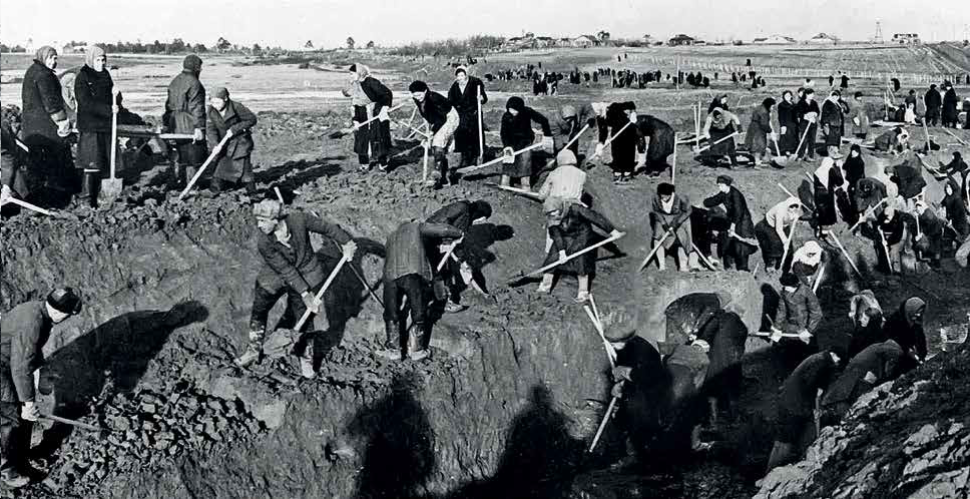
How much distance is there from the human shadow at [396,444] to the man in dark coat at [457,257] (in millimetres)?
1442

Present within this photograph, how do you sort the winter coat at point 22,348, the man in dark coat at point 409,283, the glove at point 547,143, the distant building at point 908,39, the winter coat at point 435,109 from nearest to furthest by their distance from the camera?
the winter coat at point 22,348 → the man in dark coat at point 409,283 → the winter coat at point 435,109 → the glove at point 547,143 → the distant building at point 908,39

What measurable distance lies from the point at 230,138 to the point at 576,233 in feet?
13.7

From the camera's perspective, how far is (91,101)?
403 inches

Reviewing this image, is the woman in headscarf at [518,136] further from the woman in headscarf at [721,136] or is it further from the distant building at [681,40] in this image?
the distant building at [681,40]

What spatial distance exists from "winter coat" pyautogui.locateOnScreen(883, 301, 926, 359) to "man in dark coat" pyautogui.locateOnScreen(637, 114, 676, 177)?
5.91 m

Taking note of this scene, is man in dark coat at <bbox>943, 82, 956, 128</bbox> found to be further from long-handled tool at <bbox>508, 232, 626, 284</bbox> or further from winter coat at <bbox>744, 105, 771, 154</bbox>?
long-handled tool at <bbox>508, 232, 626, 284</bbox>

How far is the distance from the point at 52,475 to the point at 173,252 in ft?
10.1

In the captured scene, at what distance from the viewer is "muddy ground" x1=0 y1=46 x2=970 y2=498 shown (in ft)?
24.7

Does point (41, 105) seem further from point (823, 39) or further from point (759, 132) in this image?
point (823, 39)

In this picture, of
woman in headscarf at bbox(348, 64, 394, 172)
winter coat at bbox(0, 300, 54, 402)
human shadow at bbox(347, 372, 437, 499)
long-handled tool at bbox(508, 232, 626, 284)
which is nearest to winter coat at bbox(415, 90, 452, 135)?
woman in headscarf at bbox(348, 64, 394, 172)

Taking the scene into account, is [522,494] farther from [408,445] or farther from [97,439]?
[97,439]

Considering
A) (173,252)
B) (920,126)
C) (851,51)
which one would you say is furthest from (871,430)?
(851,51)

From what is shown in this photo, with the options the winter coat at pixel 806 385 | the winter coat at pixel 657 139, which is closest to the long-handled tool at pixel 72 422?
the winter coat at pixel 806 385

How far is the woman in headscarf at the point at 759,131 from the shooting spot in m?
15.9
